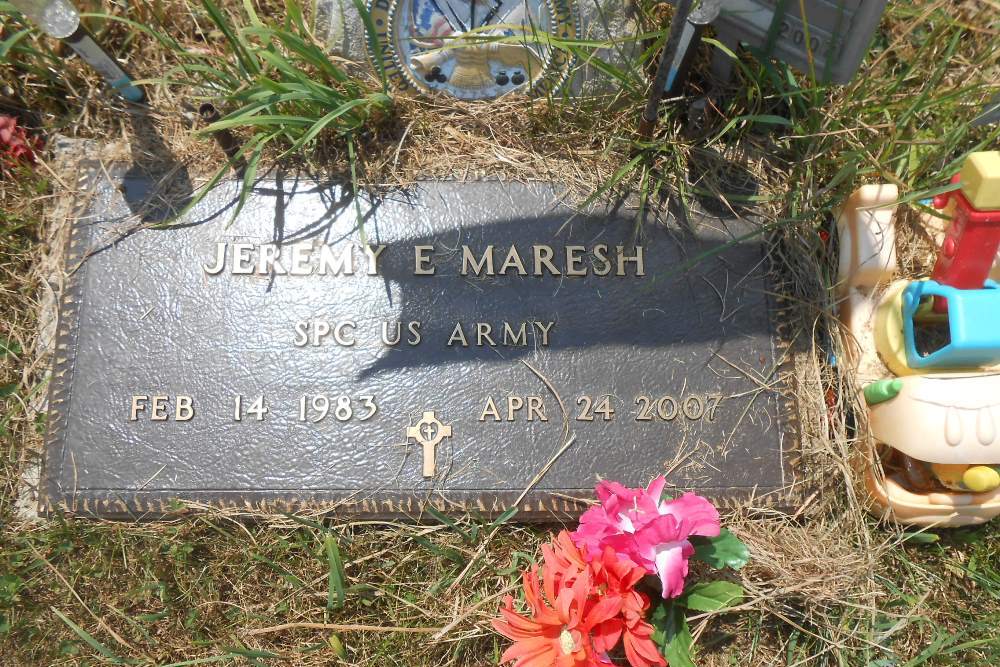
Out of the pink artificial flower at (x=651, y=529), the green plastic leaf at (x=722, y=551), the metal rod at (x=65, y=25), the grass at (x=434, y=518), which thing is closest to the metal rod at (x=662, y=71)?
the grass at (x=434, y=518)

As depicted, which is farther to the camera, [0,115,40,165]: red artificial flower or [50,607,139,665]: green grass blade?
[0,115,40,165]: red artificial flower

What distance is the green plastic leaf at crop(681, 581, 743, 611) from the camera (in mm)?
1686

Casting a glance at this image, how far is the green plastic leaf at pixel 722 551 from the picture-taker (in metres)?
1.69

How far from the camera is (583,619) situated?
1.48 m

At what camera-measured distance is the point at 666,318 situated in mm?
1892

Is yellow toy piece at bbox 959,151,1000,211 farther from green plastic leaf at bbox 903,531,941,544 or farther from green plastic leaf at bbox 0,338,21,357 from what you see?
green plastic leaf at bbox 0,338,21,357

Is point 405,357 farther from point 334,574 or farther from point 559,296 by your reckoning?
point 334,574

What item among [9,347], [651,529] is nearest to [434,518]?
[651,529]

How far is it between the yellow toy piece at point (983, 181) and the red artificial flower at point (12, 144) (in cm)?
271

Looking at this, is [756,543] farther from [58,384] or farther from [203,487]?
[58,384]

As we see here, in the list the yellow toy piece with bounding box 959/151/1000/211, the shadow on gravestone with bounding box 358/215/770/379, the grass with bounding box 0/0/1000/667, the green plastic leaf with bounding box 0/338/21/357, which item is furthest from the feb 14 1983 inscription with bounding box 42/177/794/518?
the yellow toy piece with bounding box 959/151/1000/211

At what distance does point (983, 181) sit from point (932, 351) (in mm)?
506

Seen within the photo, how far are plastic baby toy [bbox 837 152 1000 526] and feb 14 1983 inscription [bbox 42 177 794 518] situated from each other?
282mm

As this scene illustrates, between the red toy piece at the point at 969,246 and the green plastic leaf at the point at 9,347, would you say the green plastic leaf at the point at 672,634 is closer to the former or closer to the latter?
the red toy piece at the point at 969,246
